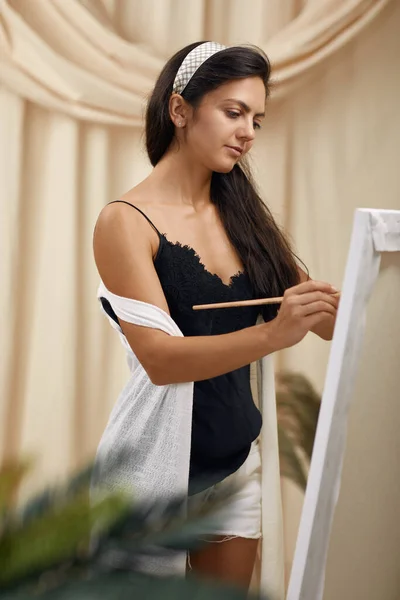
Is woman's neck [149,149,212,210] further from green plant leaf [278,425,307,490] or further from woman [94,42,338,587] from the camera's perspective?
green plant leaf [278,425,307,490]

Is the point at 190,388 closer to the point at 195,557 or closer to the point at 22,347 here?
the point at 195,557

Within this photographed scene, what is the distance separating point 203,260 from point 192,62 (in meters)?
0.36

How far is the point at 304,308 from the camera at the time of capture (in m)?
1.28

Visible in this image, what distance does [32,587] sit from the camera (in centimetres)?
42

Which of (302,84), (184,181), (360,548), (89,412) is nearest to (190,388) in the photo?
(184,181)

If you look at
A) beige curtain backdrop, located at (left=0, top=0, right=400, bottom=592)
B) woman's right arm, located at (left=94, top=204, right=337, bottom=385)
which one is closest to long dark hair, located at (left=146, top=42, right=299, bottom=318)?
woman's right arm, located at (left=94, top=204, right=337, bottom=385)

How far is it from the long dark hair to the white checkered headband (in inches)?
0.4

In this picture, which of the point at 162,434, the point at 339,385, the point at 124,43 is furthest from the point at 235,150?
the point at 124,43

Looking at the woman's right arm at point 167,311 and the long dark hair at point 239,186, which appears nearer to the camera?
the woman's right arm at point 167,311

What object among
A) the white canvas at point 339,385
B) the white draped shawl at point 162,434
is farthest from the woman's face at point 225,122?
the white canvas at point 339,385

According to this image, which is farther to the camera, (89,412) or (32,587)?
(89,412)

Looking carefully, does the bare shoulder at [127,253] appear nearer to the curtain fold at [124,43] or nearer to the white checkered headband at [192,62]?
the white checkered headband at [192,62]

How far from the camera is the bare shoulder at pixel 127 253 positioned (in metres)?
1.45

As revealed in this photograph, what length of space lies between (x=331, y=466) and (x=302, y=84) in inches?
77.0
